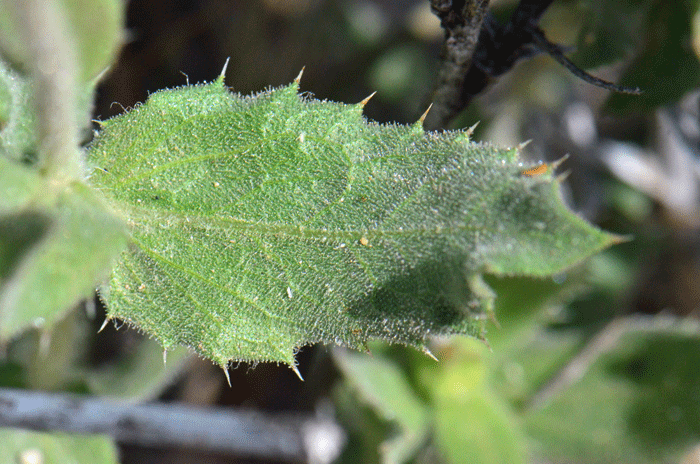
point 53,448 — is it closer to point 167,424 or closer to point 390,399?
point 167,424

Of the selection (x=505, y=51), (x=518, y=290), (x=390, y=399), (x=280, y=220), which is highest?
(x=505, y=51)

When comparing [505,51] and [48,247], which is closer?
[48,247]

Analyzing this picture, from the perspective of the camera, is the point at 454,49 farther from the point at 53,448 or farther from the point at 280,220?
the point at 53,448

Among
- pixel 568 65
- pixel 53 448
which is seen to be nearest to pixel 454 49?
pixel 568 65

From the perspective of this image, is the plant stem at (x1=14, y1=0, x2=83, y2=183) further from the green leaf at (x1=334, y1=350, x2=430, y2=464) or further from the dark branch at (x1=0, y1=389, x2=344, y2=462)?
the green leaf at (x1=334, y1=350, x2=430, y2=464)

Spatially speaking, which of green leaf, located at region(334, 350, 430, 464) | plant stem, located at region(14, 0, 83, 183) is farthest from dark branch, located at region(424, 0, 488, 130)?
green leaf, located at region(334, 350, 430, 464)

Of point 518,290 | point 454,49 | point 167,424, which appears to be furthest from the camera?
point 518,290

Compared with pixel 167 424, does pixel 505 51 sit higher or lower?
higher

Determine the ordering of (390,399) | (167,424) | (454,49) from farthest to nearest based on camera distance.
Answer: (390,399) < (167,424) < (454,49)
